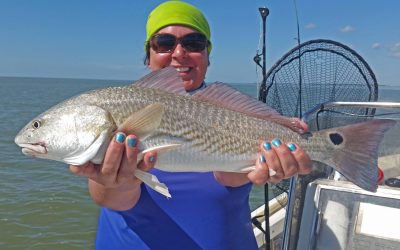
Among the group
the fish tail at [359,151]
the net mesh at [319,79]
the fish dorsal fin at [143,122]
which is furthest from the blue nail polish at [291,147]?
the net mesh at [319,79]

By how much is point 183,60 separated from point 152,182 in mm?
1153

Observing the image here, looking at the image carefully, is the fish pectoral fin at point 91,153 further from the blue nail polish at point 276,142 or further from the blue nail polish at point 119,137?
the blue nail polish at point 276,142

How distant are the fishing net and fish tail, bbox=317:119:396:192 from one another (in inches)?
45.8

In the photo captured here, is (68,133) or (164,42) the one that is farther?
(164,42)

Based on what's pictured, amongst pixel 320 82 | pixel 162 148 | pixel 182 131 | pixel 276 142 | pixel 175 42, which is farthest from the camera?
pixel 320 82

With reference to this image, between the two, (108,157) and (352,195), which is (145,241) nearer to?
(108,157)

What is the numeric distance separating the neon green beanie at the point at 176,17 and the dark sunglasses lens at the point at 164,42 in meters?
0.07

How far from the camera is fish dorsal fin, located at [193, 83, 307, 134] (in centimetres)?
275

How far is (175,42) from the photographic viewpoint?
10.4 ft

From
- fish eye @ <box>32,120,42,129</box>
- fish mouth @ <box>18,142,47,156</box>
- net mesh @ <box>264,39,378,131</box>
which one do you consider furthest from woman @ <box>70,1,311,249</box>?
net mesh @ <box>264,39,378,131</box>

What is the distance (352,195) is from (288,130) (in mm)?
1166

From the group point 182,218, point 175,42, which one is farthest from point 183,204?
point 175,42

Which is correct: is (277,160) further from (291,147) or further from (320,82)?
(320,82)

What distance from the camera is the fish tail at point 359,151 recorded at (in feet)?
8.73
